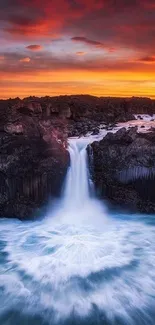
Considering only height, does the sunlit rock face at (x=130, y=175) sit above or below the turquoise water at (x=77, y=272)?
above

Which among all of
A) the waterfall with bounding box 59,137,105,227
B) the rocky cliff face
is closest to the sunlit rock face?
the waterfall with bounding box 59,137,105,227

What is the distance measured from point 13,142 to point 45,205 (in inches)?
148

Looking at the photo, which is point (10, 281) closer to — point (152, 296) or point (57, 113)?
point (152, 296)

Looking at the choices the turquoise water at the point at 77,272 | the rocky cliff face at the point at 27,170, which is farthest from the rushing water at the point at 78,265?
the rocky cliff face at the point at 27,170

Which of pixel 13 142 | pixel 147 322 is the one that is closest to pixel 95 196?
pixel 13 142

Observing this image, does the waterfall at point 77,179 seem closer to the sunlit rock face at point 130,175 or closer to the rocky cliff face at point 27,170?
the rocky cliff face at point 27,170

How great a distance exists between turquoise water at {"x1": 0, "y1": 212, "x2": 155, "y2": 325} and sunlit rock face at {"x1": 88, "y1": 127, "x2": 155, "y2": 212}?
4.09 ft

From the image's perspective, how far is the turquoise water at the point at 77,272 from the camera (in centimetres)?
884

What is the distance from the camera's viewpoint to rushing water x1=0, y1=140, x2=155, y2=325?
8883 millimetres

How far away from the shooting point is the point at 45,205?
16078mm

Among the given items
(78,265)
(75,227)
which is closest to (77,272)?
(78,265)

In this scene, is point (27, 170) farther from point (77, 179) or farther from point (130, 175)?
point (130, 175)

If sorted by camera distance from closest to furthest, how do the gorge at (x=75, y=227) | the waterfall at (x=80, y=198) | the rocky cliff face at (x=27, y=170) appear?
the gorge at (x=75, y=227) < the waterfall at (x=80, y=198) < the rocky cliff face at (x=27, y=170)

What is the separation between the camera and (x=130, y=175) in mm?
16641
